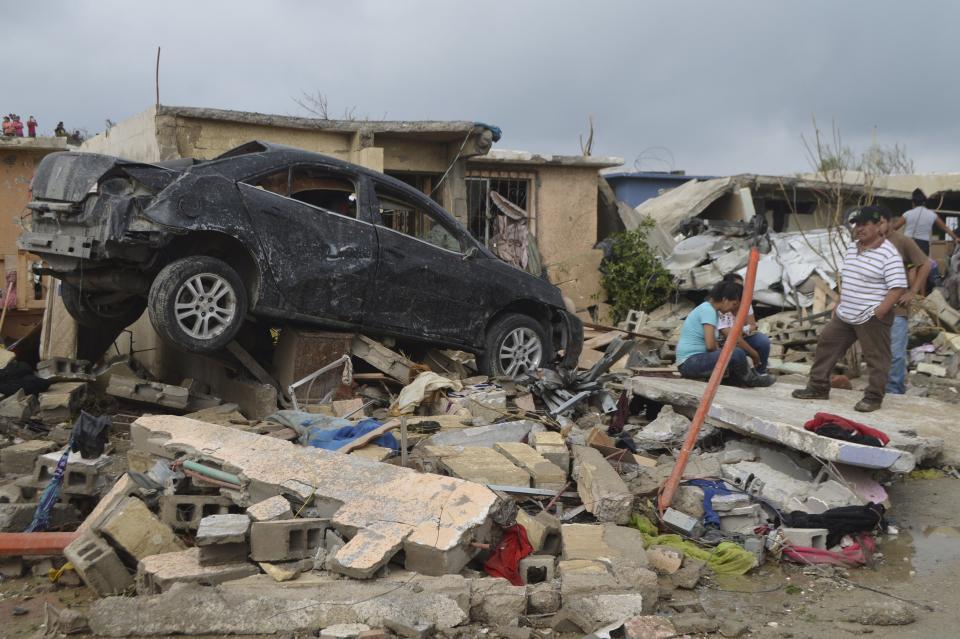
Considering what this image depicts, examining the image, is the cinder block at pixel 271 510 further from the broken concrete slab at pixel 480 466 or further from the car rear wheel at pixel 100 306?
the car rear wheel at pixel 100 306

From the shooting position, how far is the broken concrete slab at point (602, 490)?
224 inches

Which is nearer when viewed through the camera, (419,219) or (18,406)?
(18,406)

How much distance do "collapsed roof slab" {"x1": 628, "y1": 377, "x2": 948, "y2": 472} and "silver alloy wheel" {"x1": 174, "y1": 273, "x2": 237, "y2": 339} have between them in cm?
368

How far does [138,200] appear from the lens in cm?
704

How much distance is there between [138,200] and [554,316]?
14.6ft

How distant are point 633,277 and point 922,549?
1021cm

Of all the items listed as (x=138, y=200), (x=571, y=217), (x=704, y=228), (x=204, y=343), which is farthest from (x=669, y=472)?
(x=704, y=228)

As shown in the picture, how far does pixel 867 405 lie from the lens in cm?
743

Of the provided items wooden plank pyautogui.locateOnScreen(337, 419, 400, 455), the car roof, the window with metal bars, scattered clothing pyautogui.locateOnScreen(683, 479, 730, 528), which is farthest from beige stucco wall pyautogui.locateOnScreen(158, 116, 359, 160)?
scattered clothing pyautogui.locateOnScreen(683, 479, 730, 528)

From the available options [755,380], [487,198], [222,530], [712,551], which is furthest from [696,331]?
[487,198]

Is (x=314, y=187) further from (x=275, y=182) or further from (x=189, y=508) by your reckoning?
(x=189, y=508)

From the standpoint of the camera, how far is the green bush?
15742mm

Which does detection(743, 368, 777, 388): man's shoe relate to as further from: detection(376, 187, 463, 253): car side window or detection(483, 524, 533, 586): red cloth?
detection(483, 524, 533, 586): red cloth

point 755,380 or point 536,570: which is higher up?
point 755,380
